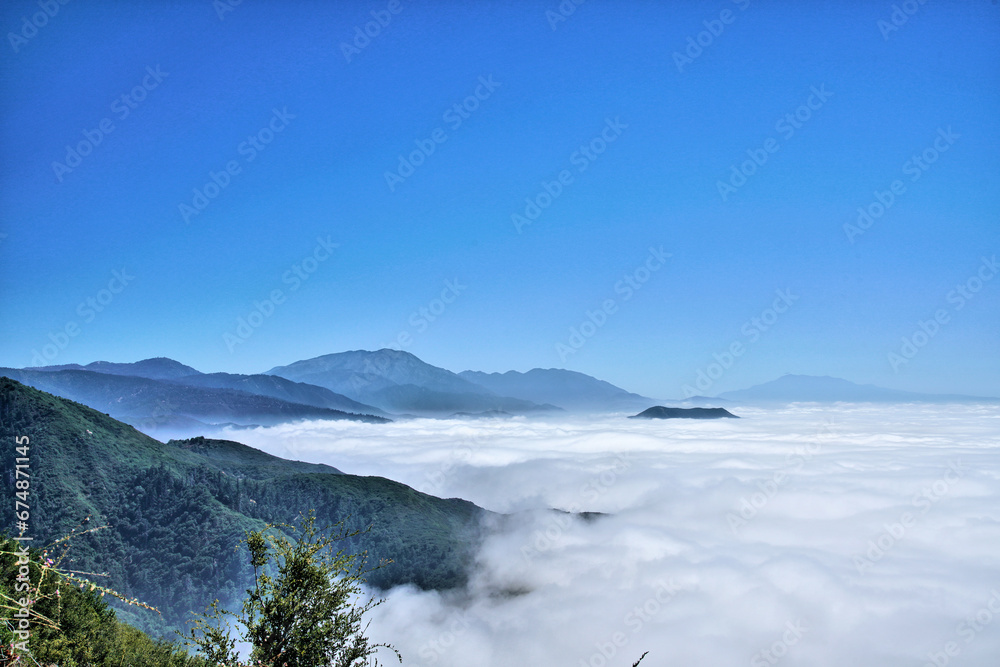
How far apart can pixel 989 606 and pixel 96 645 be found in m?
253

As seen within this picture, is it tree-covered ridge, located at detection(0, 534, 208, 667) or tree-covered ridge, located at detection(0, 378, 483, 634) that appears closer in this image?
tree-covered ridge, located at detection(0, 534, 208, 667)

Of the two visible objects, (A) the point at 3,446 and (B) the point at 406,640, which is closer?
(A) the point at 3,446

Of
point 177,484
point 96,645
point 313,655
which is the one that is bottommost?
point 177,484

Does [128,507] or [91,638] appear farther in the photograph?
[128,507]

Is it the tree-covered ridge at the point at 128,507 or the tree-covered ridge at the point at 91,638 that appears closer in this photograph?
the tree-covered ridge at the point at 91,638

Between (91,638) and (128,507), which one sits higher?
(91,638)

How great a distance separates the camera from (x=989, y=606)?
18612 cm

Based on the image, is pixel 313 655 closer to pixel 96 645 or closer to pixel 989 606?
Result: pixel 96 645

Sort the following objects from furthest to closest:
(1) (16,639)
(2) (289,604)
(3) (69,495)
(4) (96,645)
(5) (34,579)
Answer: (3) (69,495) → (4) (96,645) → (5) (34,579) → (2) (289,604) → (1) (16,639)

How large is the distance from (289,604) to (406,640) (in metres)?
204

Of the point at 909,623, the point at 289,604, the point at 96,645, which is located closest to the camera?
the point at 289,604

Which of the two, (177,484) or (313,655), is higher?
(313,655)

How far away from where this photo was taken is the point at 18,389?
17488cm

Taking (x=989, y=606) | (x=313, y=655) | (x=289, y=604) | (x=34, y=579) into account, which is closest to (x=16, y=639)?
(x=289, y=604)
